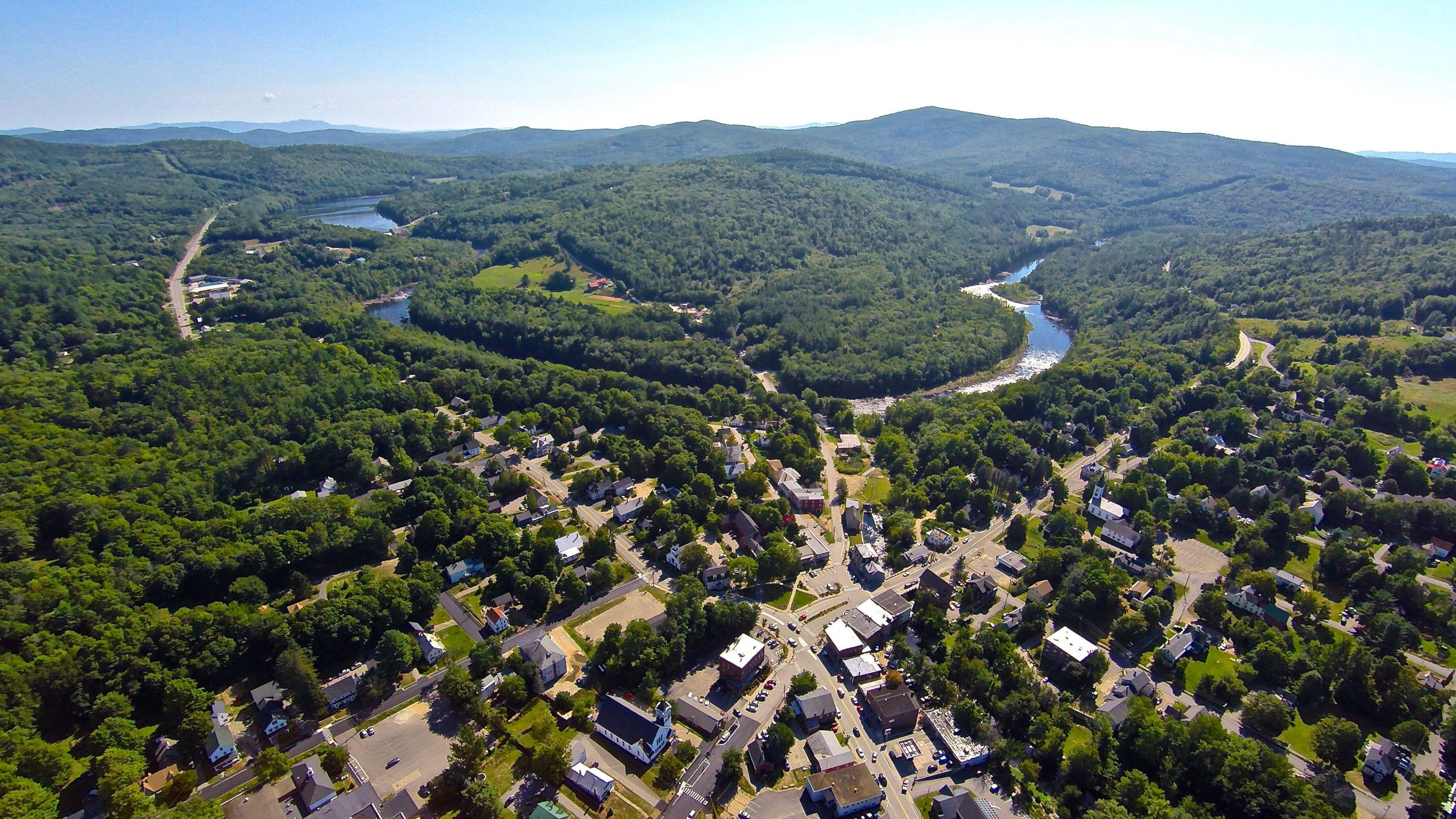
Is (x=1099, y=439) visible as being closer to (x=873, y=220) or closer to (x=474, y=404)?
(x=474, y=404)

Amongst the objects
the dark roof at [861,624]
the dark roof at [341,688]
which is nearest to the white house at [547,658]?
the dark roof at [341,688]

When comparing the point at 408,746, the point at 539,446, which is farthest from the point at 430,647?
the point at 539,446

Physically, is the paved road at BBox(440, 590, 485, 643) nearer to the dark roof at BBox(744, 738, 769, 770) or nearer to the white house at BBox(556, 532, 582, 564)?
the white house at BBox(556, 532, 582, 564)

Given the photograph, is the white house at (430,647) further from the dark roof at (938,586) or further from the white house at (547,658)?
the dark roof at (938,586)

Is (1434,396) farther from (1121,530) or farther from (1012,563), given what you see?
(1012,563)

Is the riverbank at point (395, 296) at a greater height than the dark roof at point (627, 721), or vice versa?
the riverbank at point (395, 296)

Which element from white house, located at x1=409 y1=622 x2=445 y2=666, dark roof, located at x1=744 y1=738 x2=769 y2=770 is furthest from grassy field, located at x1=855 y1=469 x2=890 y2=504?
white house, located at x1=409 y1=622 x2=445 y2=666
